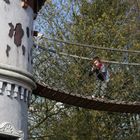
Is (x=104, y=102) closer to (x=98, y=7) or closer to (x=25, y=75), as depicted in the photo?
(x=25, y=75)

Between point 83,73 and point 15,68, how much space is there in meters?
8.90

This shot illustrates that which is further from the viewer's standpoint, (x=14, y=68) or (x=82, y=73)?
(x=82, y=73)

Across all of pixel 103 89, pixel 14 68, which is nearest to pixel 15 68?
pixel 14 68

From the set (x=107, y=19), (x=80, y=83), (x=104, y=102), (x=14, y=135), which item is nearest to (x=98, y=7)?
(x=107, y=19)

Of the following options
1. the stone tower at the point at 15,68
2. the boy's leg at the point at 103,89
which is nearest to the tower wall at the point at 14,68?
the stone tower at the point at 15,68

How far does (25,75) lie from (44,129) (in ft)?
29.8

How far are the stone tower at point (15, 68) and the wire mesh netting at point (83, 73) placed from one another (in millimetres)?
7539

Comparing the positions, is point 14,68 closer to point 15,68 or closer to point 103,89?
point 15,68

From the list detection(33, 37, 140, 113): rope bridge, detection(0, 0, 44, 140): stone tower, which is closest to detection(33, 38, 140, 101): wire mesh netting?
detection(33, 37, 140, 113): rope bridge

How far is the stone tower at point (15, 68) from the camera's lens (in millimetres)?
7848

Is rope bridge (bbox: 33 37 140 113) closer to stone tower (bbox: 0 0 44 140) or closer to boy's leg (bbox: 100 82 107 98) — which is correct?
boy's leg (bbox: 100 82 107 98)

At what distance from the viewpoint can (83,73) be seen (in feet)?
55.2

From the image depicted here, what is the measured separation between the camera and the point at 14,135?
26.0ft

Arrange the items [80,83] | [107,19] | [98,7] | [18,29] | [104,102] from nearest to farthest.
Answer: [18,29], [104,102], [80,83], [107,19], [98,7]
